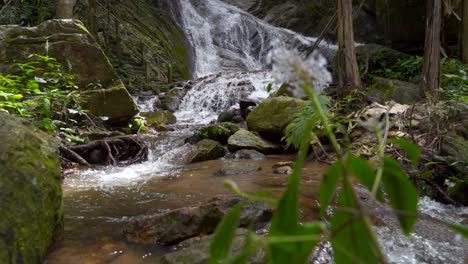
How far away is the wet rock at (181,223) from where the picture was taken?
255 centimetres

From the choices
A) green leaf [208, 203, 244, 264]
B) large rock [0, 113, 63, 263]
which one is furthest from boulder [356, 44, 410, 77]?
green leaf [208, 203, 244, 264]

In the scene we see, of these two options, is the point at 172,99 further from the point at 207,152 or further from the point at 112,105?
the point at 207,152

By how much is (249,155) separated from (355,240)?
5643 mm

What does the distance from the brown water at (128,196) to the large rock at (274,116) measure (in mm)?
811

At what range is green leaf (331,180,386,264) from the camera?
0.39 metres

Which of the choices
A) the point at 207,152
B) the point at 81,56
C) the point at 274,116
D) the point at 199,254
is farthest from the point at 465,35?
the point at 199,254

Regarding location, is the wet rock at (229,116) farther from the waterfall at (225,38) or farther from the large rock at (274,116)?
the waterfall at (225,38)

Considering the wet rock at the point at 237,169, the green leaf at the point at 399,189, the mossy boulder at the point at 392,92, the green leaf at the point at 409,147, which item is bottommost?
the wet rock at the point at 237,169

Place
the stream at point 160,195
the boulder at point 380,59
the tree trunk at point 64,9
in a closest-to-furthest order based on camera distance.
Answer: the stream at point 160,195
the tree trunk at point 64,9
the boulder at point 380,59

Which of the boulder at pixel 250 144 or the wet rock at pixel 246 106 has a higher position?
the wet rock at pixel 246 106

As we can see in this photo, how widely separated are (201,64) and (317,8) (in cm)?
718

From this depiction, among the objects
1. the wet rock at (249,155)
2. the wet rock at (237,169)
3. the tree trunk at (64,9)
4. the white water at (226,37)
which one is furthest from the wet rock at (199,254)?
the white water at (226,37)

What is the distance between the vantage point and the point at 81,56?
25.3 feet

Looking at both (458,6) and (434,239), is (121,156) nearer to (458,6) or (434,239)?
(434,239)
